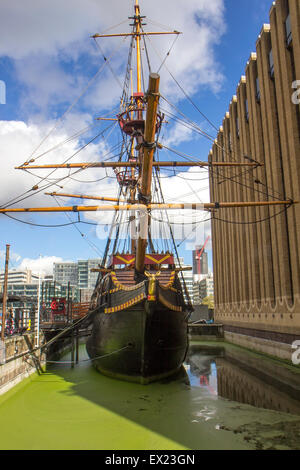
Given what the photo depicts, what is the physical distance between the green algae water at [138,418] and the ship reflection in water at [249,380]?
0.13m

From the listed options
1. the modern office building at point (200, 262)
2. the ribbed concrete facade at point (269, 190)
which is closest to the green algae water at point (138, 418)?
the ribbed concrete facade at point (269, 190)

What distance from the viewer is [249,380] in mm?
13312

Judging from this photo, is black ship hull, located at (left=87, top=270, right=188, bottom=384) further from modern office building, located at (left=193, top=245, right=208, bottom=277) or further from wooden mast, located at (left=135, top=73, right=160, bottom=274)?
Answer: modern office building, located at (left=193, top=245, right=208, bottom=277)

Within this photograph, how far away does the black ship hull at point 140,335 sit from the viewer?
11.8 meters

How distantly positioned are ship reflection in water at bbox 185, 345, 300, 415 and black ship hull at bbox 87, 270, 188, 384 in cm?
166

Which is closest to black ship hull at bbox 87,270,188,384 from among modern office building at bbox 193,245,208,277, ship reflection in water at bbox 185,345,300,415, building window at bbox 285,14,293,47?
ship reflection in water at bbox 185,345,300,415

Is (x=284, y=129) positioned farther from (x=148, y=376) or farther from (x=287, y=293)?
(x=148, y=376)

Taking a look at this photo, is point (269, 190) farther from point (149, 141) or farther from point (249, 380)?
point (149, 141)

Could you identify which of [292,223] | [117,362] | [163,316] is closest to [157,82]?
[163,316]

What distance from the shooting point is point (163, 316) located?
1261 cm

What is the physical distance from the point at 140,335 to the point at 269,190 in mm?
12824

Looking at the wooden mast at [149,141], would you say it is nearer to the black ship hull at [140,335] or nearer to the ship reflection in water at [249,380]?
the black ship hull at [140,335]
